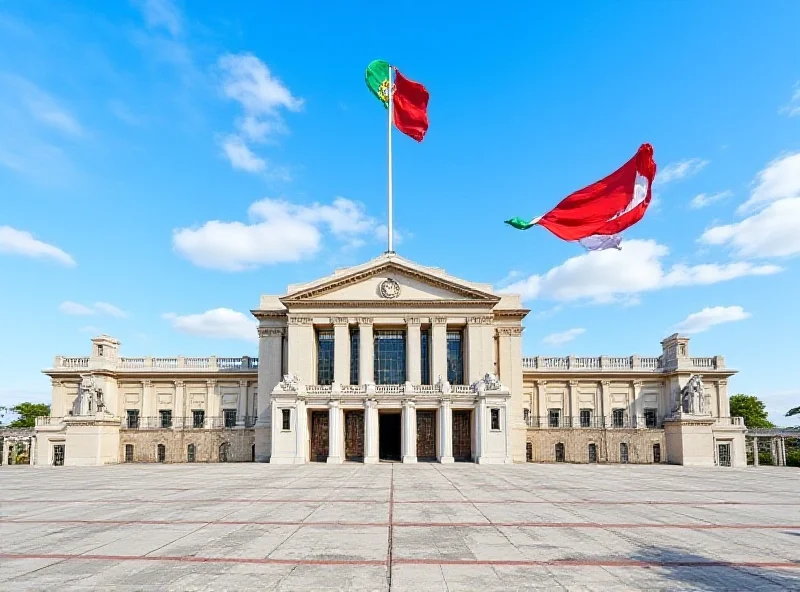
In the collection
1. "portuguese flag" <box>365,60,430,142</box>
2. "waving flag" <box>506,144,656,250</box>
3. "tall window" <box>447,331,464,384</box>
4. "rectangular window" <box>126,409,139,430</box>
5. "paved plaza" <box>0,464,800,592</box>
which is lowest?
"paved plaza" <box>0,464,800,592</box>

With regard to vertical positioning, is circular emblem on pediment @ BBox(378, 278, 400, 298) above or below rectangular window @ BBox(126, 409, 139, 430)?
above

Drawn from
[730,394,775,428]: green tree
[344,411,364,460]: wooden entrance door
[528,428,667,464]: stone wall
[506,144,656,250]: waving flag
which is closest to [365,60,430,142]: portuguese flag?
[344,411,364,460]: wooden entrance door

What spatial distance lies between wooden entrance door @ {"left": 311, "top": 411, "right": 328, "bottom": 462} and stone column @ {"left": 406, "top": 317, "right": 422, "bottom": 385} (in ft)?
26.7

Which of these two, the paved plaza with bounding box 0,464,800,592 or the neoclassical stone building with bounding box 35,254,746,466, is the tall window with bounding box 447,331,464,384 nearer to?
the neoclassical stone building with bounding box 35,254,746,466

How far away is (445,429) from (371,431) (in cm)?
597

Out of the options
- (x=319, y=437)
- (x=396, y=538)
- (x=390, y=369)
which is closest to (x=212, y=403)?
(x=319, y=437)

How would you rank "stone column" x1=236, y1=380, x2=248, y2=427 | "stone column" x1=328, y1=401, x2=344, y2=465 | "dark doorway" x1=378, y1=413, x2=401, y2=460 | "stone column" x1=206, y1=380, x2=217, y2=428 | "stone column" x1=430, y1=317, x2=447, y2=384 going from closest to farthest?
"stone column" x1=328, y1=401, x2=344, y2=465, "stone column" x1=430, y1=317, x2=447, y2=384, "dark doorway" x1=378, y1=413, x2=401, y2=460, "stone column" x1=236, y1=380, x2=248, y2=427, "stone column" x1=206, y1=380, x2=217, y2=428

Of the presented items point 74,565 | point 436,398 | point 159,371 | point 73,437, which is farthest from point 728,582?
point 159,371

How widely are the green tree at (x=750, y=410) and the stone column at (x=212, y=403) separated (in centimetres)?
7027

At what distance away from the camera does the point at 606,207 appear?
30.5m

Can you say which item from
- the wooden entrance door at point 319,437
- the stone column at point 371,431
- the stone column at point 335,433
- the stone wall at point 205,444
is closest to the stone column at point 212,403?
the stone wall at point 205,444

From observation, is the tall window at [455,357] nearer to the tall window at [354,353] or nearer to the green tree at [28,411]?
the tall window at [354,353]

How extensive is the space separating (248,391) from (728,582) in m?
56.4

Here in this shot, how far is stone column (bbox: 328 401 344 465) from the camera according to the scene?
166ft
